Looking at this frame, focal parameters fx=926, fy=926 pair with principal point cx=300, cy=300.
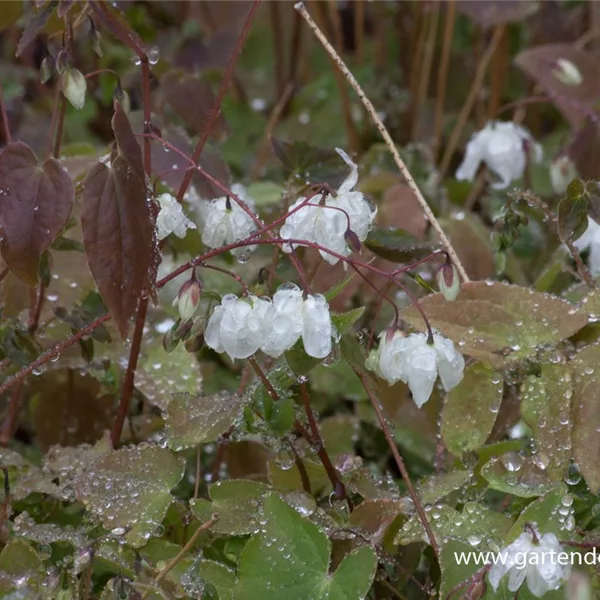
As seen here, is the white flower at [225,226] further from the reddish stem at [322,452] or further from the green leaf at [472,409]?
the green leaf at [472,409]

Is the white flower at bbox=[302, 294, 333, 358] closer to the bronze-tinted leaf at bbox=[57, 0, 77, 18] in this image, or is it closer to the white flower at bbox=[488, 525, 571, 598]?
the white flower at bbox=[488, 525, 571, 598]

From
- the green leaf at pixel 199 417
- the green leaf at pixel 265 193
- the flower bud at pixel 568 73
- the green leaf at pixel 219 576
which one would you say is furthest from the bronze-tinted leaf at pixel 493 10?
the green leaf at pixel 219 576

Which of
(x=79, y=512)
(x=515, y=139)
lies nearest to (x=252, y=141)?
(x=515, y=139)

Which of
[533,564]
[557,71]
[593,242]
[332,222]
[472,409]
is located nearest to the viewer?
[533,564]

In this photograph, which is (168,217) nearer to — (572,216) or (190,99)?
(572,216)

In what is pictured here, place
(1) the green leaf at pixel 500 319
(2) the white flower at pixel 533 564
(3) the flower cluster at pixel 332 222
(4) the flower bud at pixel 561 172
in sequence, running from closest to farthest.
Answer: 1. (2) the white flower at pixel 533 564
2. (3) the flower cluster at pixel 332 222
3. (1) the green leaf at pixel 500 319
4. (4) the flower bud at pixel 561 172

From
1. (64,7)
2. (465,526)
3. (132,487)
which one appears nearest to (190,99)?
(64,7)
